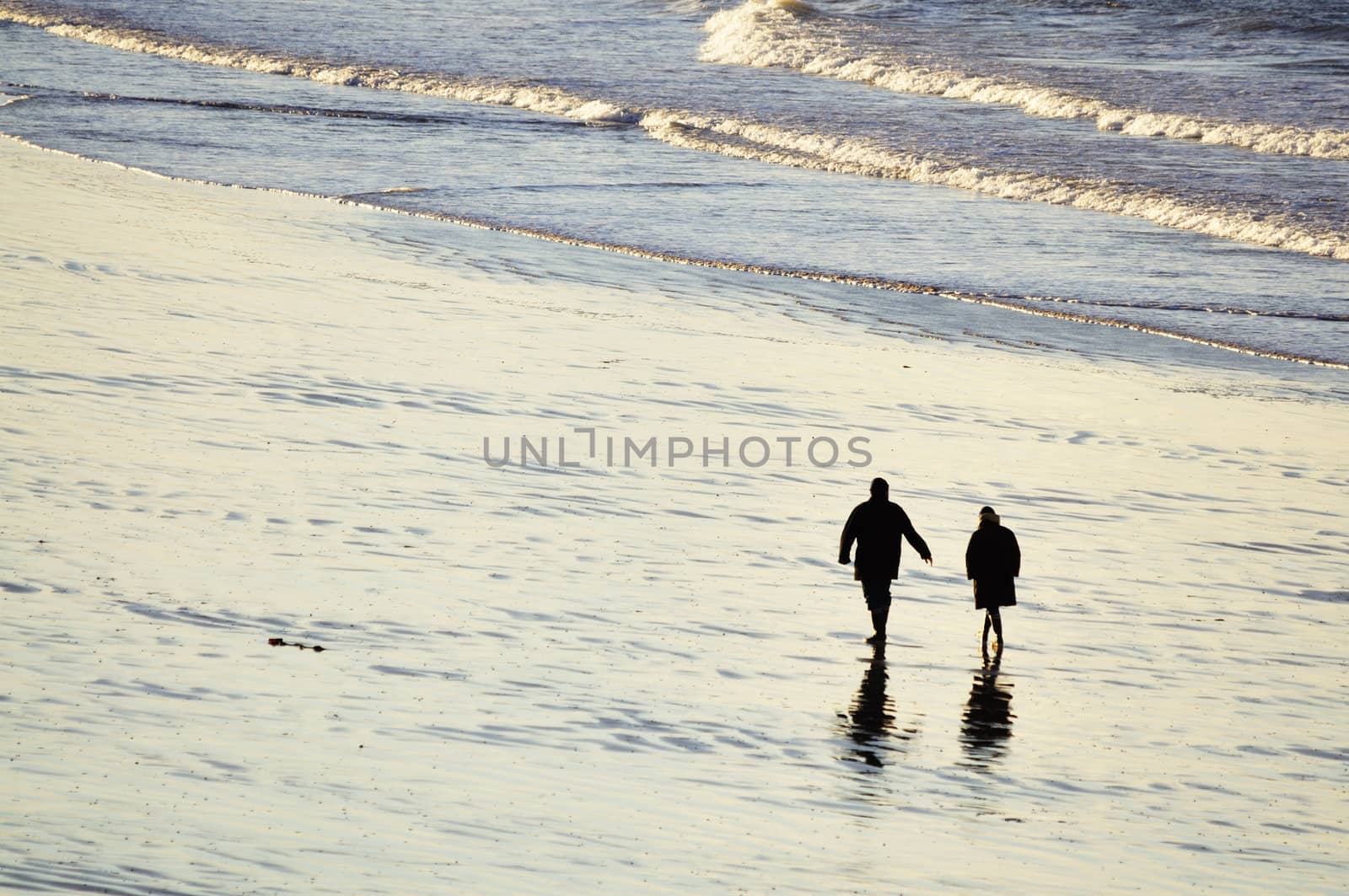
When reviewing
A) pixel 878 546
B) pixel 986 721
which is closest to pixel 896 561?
pixel 878 546

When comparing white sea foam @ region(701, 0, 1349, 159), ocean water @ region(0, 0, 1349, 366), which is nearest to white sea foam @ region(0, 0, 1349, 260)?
ocean water @ region(0, 0, 1349, 366)

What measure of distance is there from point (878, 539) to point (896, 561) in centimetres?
17

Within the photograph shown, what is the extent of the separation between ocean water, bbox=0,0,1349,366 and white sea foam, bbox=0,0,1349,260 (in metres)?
0.07

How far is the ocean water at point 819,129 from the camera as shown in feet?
63.4

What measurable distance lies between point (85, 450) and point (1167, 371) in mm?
9413

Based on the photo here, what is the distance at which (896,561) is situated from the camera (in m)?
8.91

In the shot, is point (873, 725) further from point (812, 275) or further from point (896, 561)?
point (812, 275)

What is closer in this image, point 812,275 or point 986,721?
point 986,721

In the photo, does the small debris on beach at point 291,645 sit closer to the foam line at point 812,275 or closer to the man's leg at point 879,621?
the man's leg at point 879,621

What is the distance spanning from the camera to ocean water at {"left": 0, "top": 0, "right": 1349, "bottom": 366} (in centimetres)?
1933

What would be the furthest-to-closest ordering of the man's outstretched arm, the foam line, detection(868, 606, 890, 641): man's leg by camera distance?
the foam line
the man's outstretched arm
detection(868, 606, 890, 641): man's leg
